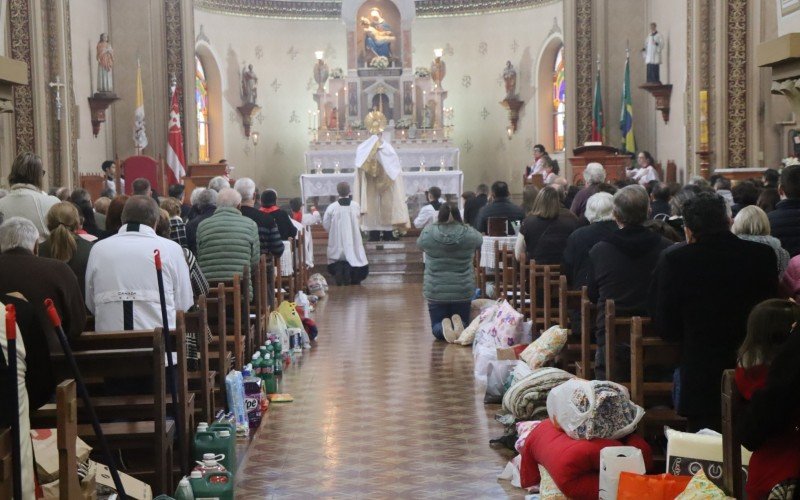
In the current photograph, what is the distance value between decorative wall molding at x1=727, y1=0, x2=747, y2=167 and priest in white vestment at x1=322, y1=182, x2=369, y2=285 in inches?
209

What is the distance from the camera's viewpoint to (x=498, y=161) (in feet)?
81.7

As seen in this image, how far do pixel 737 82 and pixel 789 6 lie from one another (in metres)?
6.05

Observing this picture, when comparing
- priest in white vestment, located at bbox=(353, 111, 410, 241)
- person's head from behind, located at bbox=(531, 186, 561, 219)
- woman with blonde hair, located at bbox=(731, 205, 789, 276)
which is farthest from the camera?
priest in white vestment, located at bbox=(353, 111, 410, 241)

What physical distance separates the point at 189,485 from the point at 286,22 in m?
20.1

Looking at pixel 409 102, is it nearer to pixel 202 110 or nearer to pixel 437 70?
pixel 437 70

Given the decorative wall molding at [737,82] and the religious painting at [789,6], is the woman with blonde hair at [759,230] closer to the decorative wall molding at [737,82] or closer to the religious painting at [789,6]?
the religious painting at [789,6]

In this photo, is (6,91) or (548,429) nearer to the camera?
(548,429)

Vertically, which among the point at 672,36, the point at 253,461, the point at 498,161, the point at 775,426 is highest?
the point at 672,36

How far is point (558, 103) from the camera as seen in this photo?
925 inches

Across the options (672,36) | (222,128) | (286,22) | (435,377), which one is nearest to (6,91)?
(435,377)

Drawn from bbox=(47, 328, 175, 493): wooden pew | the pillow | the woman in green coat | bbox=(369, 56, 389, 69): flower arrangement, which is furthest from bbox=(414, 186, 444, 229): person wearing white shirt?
bbox=(47, 328, 175, 493): wooden pew

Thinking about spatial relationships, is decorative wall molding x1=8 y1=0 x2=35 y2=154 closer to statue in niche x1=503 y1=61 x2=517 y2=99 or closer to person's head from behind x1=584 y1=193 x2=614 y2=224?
person's head from behind x1=584 y1=193 x2=614 y2=224

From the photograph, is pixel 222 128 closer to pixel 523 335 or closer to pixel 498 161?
pixel 498 161

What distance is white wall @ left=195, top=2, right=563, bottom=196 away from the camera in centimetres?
2414
